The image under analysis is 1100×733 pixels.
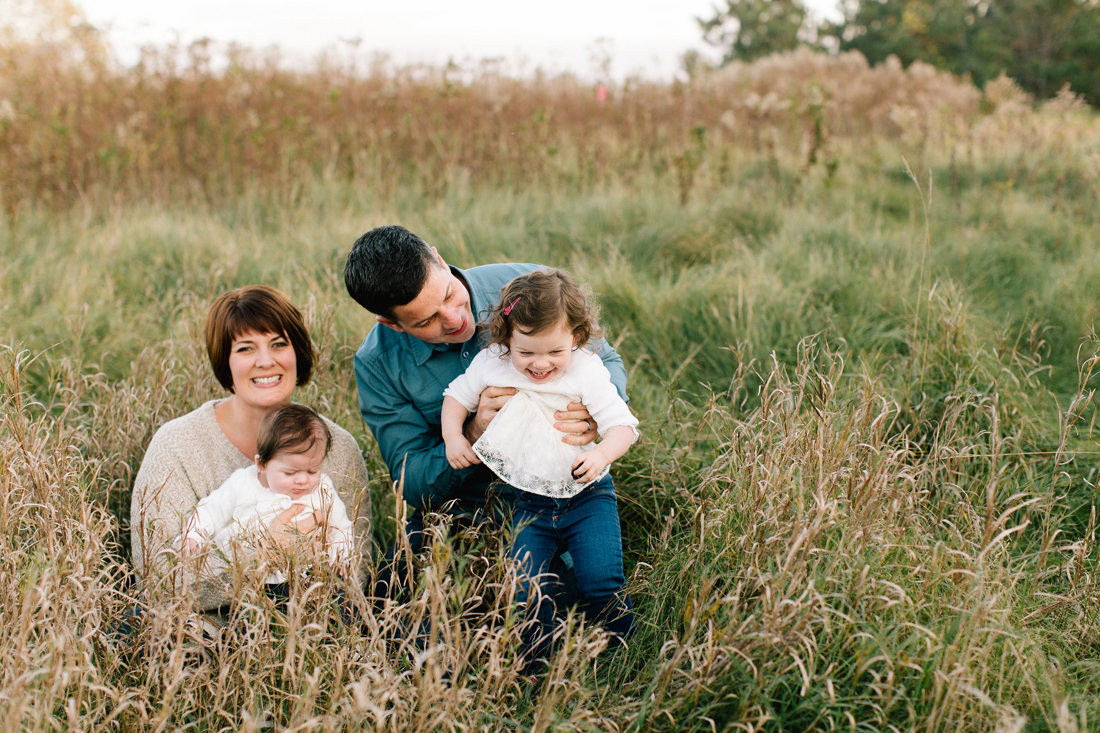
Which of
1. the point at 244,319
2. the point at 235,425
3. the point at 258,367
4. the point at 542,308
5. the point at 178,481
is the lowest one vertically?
the point at 178,481

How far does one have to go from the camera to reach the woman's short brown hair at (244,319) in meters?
2.69

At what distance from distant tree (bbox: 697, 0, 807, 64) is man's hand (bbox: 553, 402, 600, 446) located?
24905 millimetres

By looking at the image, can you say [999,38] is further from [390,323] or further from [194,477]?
[194,477]

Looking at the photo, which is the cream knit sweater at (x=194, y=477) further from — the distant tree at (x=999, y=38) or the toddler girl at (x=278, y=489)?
the distant tree at (x=999, y=38)

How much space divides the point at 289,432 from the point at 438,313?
2.09 feet

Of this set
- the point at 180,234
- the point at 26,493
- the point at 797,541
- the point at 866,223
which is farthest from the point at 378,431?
the point at 866,223

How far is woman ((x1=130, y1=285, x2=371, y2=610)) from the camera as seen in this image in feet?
8.56

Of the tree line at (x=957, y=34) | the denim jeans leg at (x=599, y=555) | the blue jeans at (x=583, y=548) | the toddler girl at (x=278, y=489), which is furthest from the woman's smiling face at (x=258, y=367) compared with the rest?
the tree line at (x=957, y=34)

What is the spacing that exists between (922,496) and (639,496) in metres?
1.03

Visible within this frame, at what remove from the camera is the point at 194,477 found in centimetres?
268

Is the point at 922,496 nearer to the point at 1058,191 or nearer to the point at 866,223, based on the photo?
the point at 866,223

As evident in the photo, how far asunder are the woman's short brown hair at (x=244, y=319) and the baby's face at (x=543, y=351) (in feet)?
2.83

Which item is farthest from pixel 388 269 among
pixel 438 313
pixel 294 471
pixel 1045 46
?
pixel 1045 46

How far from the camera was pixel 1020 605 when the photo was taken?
2.18 m
